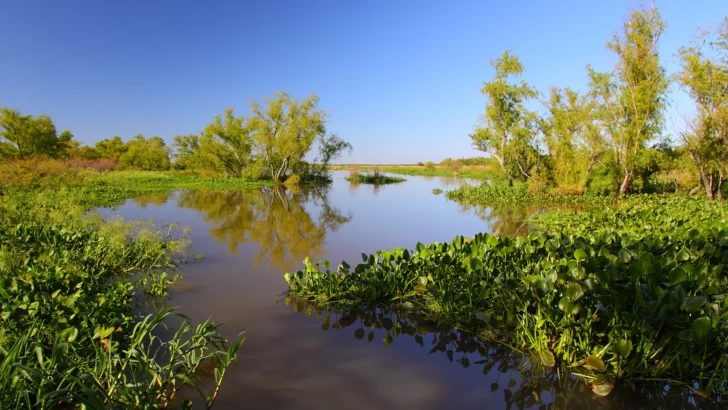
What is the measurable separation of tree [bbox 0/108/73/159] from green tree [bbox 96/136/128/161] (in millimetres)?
16251

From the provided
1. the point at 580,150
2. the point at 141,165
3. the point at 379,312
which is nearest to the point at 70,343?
the point at 379,312

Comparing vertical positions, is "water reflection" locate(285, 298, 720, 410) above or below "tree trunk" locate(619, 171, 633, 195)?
below

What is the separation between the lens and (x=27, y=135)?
126 feet

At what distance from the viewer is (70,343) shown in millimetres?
2760

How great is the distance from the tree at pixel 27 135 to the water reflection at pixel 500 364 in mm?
46323

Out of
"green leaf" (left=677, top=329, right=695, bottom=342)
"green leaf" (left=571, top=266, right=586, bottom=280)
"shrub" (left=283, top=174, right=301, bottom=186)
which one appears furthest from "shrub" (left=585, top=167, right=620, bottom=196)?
"shrub" (left=283, top=174, right=301, bottom=186)

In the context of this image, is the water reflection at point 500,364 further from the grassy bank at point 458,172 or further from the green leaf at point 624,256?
the grassy bank at point 458,172

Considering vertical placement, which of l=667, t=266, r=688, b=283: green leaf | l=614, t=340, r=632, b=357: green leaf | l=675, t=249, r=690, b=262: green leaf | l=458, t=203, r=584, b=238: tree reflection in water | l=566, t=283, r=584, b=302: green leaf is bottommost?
l=458, t=203, r=584, b=238: tree reflection in water

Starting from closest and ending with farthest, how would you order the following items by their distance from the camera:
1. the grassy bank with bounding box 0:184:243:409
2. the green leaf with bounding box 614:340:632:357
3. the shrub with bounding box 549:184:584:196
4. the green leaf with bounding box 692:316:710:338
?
the grassy bank with bounding box 0:184:243:409
the green leaf with bounding box 692:316:710:338
the green leaf with bounding box 614:340:632:357
the shrub with bounding box 549:184:584:196

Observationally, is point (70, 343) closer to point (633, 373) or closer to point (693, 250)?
point (633, 373)

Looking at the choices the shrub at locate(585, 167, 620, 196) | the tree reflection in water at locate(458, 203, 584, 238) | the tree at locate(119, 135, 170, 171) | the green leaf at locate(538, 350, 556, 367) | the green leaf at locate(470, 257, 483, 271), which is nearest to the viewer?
the green leaf at locate(538, 350, 556, 367)

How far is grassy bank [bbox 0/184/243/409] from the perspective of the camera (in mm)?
2203

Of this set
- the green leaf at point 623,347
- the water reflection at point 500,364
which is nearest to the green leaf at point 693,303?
the green leaf at point 623,347

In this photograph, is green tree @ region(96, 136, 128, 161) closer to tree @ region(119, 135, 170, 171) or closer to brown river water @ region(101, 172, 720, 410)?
tree @ region(119, 135, 170, 171)
